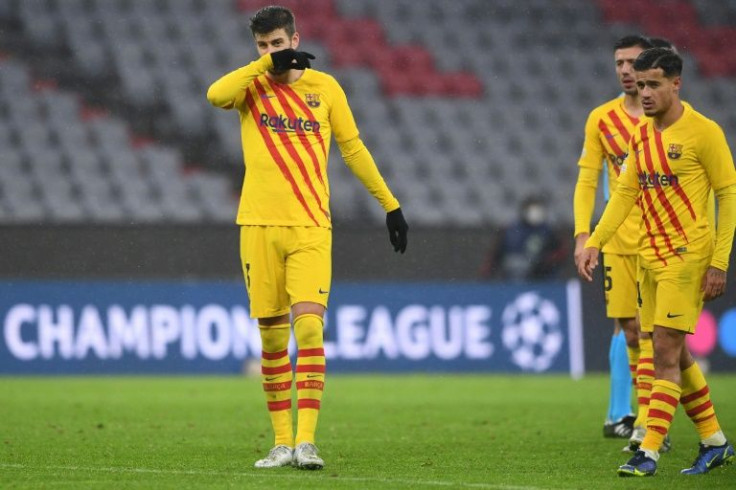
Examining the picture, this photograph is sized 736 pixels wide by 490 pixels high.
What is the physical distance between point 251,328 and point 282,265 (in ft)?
23.9

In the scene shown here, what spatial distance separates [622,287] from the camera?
8.02 metres

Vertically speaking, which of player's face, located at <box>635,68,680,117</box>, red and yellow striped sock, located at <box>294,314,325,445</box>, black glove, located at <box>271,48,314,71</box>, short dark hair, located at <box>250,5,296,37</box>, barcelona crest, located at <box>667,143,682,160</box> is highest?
short dark hair, located at <box>250,5,296,37</box>

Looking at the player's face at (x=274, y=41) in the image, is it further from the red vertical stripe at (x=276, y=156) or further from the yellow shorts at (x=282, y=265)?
the yellow shorts at (x=282, y=265)

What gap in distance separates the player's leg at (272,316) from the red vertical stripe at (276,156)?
0.20 m

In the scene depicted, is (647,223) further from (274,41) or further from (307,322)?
(274,41)

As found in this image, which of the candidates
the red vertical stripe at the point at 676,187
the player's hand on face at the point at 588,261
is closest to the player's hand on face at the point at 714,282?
the red vertical stripe at the point at 676,187

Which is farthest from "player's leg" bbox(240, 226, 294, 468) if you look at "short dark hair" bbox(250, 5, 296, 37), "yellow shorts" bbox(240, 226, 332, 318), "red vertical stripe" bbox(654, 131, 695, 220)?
"red vertical stripe" bbox(654, 131, 695, 220)

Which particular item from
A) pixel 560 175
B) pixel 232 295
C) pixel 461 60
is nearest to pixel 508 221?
pixel 560 175

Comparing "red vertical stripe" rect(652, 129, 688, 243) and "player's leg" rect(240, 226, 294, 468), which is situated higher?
"red vertical stripe" rect(652, 129, 688, 243)

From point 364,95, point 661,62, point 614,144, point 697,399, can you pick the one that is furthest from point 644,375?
point 364,95

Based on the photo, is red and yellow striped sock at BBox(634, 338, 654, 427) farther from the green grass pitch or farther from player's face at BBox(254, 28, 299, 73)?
player's face at BBox(254, 28, 299, 73)

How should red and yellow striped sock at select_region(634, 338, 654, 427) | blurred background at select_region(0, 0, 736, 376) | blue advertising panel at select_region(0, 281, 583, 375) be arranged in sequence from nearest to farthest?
1. red and yellow striped sock at select_region(634, 338, 654, 427)
2. blue advertising panel at select_region(0, 281, 583, 375)
3. blurred background at select_region(0, 0, 736, 376)

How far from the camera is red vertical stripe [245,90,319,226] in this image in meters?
6.70

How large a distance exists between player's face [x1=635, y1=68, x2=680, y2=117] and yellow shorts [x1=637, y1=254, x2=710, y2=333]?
72cm
